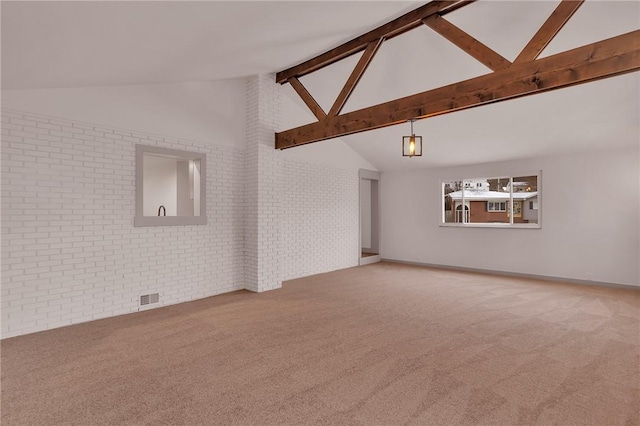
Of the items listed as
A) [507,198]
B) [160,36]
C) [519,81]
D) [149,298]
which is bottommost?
[149,298]

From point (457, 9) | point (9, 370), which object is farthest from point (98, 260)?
point (457, 9)

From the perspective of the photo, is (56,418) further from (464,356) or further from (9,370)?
(464,356)

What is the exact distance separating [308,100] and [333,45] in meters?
0.86

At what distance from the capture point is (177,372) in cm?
276

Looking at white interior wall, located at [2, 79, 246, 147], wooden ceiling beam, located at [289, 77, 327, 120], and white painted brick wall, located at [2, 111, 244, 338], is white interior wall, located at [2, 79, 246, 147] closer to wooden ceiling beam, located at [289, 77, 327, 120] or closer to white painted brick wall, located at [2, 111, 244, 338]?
white painted brick wall, located at [2, 111, 244, 338]

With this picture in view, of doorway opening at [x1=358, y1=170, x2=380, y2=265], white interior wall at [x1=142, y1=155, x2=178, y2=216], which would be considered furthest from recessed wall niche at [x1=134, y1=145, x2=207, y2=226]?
doorway opening at [x1=358, y1=170, x2=380, y2=265]

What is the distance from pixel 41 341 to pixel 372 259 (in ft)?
22.1

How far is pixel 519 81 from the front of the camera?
2.99 m

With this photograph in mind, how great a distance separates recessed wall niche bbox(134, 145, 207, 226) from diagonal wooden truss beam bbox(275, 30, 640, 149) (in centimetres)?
249

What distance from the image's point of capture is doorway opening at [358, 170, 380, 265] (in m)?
8.50

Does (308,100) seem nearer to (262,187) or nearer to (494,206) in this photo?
(262,187)

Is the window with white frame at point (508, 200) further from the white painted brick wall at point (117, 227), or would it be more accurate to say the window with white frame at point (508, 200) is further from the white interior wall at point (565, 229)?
the white painted brick wall at point (117, 227)

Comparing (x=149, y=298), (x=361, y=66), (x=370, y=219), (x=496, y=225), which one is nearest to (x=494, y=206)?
(x=370, y=219)

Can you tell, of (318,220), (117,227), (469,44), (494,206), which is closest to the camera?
(469,44)
